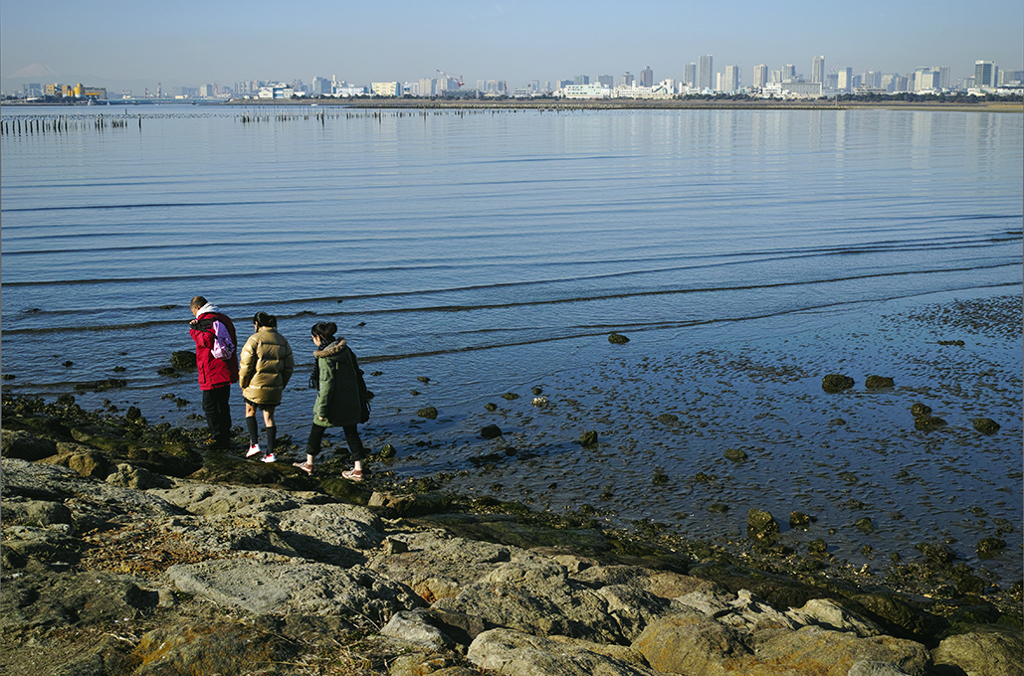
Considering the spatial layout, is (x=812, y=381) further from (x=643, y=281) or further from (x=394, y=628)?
(x=394, y=628)

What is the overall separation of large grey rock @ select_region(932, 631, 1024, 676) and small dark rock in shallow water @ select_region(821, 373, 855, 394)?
7698 millimetres

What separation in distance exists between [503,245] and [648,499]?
62.3 feet

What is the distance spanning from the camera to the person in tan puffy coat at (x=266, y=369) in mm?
10891

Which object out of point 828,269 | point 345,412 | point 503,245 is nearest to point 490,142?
point 503,245

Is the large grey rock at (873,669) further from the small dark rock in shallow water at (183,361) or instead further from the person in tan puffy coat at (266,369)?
the small dark rock in shallow water at (183,361)

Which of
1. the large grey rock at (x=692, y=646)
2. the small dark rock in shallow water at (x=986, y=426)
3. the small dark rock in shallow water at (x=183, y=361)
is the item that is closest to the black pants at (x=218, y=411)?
the small dark rock in shallow water at (x=183, y=361)

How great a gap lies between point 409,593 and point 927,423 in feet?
28.9

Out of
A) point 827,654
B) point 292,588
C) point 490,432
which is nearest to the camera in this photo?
point 827,654

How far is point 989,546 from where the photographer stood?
8.68 metres

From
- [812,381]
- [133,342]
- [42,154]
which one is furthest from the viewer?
[42,154]

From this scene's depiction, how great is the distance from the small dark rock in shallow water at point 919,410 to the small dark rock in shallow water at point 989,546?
3.85 m

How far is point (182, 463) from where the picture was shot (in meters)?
10.4

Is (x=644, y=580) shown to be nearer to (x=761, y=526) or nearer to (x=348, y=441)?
(x=761, y=526)

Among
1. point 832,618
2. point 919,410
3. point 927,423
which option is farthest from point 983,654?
point 919,410
